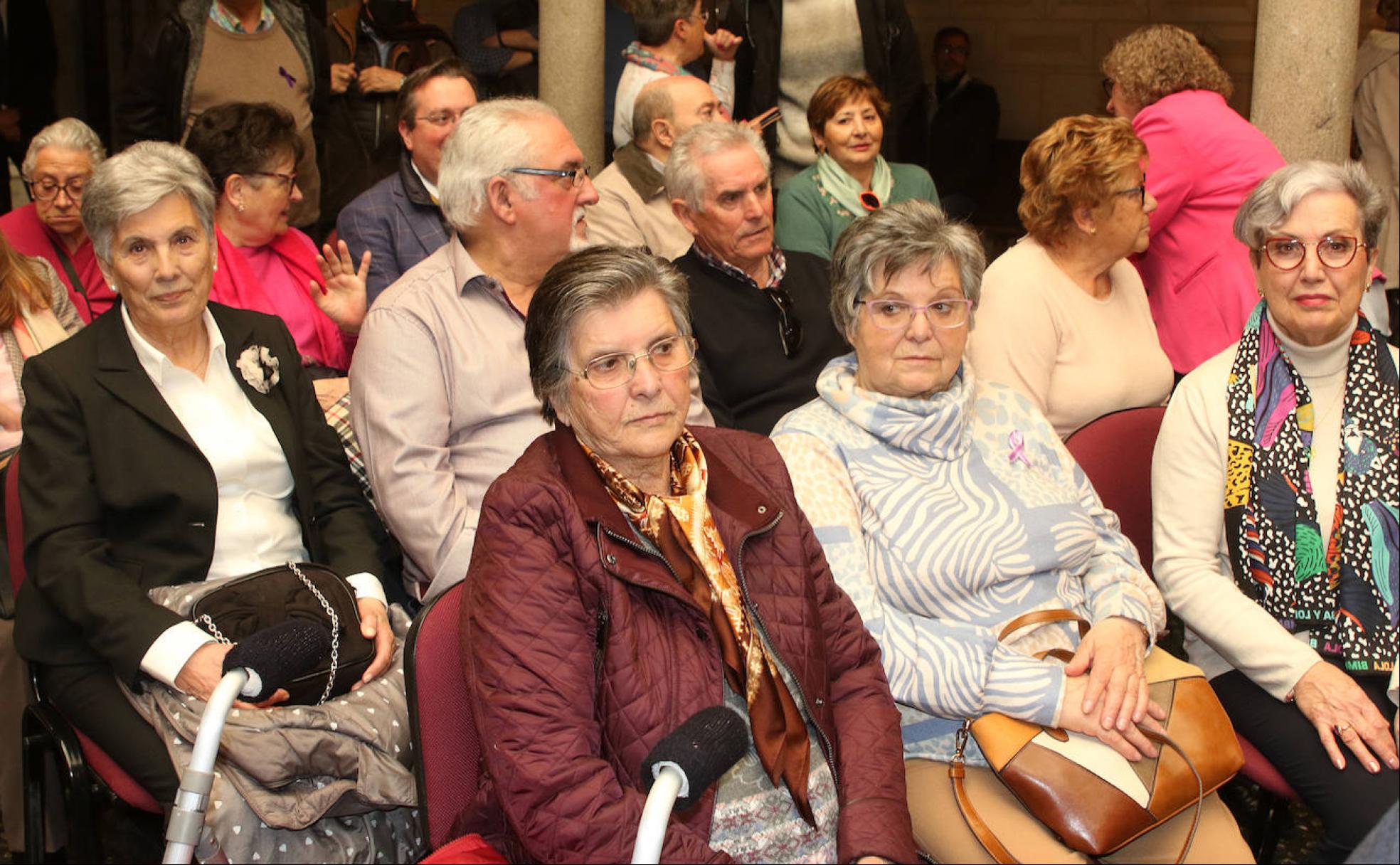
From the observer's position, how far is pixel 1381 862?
1578 mm

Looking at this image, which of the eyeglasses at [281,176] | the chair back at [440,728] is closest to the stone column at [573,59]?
the eyeglasses at [281,176]

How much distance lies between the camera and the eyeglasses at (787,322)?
11.8 feet

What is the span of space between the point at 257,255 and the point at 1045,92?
6.14 meters

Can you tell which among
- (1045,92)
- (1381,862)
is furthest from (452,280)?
(1045,92)

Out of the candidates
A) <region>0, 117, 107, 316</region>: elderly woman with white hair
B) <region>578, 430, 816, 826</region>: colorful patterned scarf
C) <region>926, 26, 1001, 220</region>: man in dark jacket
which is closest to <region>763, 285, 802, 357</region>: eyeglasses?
<region>578, 430, 816, 826</region>: colorful patterned scarf

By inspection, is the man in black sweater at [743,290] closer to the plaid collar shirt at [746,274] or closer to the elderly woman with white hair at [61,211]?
the plaid collar shirt at [746,274]

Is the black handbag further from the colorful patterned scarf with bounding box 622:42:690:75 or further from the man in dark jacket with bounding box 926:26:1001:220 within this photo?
the man in dark jacket with bounding box 926:26:1001:220

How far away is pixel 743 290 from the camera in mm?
3658

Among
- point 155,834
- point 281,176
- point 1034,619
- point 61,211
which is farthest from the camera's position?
point 61,211

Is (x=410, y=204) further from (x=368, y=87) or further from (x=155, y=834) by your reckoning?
(x=155, y=834)

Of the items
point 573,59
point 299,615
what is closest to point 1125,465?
point 299,615

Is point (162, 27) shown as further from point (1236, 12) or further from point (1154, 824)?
point (1236, 12)

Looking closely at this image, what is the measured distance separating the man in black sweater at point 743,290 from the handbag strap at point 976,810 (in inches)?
49.9

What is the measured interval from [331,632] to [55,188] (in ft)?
7.98
